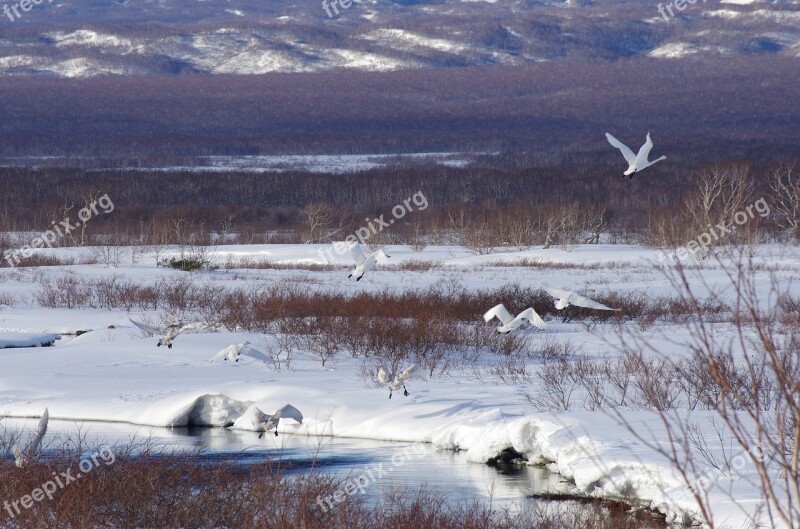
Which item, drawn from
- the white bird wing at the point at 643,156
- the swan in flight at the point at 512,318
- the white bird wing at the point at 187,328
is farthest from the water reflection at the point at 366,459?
the white bird wing at the point at 643,156

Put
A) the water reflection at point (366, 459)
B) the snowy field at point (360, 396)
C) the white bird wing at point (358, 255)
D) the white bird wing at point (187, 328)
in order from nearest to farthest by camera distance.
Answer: the snowy field at point (360, 396), the water reflection at point (366, 459), the white bird wing at point (187, 328), the white bird wing at point (358, 255)

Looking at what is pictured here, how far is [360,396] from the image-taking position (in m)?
14.8

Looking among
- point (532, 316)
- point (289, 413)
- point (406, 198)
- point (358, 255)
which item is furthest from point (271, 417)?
point (406, 198)

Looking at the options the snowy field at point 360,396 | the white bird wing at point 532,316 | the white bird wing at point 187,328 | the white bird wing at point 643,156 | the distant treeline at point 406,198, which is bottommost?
the distant treeline at point 406,198

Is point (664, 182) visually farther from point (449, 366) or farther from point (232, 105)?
point (232, 105)

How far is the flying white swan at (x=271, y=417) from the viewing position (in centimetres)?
1212

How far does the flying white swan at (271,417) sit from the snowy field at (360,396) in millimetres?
405

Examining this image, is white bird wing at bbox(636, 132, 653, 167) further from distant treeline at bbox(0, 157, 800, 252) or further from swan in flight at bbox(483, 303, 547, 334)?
distant treeline at bbox(0, 157, 800, 252)

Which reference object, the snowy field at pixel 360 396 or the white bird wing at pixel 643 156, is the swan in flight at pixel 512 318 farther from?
the white bird wing at pixel 643 156

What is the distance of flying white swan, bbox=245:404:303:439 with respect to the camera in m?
12.1

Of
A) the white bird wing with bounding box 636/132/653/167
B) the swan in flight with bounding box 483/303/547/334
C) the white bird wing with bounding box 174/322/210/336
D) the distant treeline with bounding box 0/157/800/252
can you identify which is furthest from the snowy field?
the distant treeline with bounding box 0/157/800/252

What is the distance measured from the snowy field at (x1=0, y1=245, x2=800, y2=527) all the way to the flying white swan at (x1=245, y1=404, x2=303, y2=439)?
405 millimetres

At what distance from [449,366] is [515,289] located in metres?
9.38

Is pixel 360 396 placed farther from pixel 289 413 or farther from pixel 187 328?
pixel 187 328
